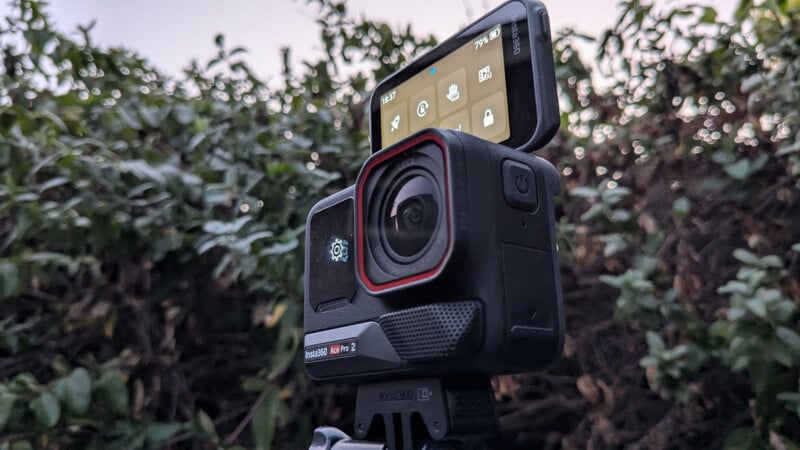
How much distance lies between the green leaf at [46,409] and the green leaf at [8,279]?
0.62 feet

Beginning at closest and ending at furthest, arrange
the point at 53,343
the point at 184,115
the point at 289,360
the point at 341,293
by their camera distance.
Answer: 1. the point at 341,293
2. the point at 289,360
3. the point at 53,343
4. the point at 184,115

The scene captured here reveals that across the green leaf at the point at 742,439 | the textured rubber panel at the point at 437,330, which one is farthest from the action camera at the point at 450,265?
the green leaf at the point at 742,439

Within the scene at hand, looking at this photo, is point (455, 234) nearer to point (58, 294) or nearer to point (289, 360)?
point (289, 360)

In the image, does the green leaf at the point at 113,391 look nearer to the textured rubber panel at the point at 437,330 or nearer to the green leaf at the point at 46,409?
the green leaf at the point at 46,409

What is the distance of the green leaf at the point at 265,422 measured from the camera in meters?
1.12

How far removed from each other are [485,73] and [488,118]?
5 cm

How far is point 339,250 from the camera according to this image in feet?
2.35

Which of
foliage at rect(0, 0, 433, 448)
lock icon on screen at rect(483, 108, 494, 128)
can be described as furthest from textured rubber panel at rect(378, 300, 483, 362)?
foliage at rect(0, 0, 433, 448)

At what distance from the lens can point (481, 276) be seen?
0.56m

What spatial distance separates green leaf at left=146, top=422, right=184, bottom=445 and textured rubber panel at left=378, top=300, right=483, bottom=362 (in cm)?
75

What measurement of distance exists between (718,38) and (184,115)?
1104 millimetres

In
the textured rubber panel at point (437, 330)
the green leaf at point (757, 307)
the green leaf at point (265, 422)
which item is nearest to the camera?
the textured rubber panel at point (437, 330)

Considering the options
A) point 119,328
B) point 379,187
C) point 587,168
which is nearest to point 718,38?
point 587,168

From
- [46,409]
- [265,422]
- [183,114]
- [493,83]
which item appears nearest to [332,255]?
[493,83]
